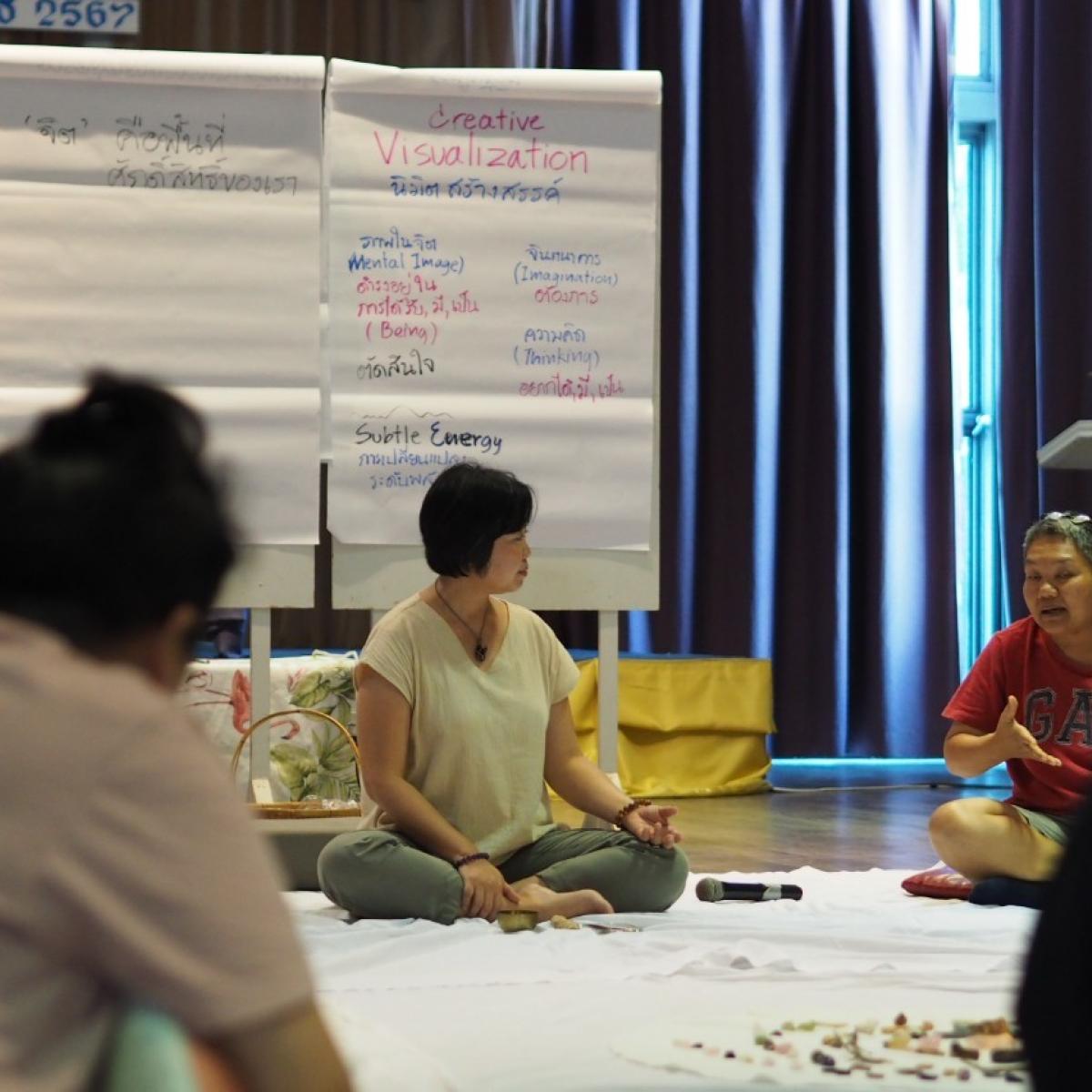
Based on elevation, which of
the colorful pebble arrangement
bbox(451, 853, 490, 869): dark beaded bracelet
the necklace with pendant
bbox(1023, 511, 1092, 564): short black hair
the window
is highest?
the window

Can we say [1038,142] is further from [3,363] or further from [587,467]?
[3,363]

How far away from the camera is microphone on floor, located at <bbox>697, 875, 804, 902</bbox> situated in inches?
117

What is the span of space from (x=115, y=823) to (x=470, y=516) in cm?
199

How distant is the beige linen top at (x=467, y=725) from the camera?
2.76 meters

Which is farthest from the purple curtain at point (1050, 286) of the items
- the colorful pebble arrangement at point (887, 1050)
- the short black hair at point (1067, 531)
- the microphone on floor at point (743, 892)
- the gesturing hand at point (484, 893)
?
the colorful pebble arrangement at point (887, 1050)

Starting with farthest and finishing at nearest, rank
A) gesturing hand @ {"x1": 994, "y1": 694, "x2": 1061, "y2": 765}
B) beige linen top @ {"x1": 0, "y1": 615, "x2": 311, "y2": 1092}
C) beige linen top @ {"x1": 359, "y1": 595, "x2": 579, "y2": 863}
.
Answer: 1. gesturing hand @ {"x1": 994, "y1": 694, "x2": 1061, "y2": 765}
2. beige linen top @ {"x1": 359, "y1": 595, "x2": 579, "y2": 863}
3. beige linen top @ {"x1": 0, "y1": 615, "x2": 311, "y2": 1092}

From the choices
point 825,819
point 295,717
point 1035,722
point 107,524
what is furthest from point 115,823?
point 825,819

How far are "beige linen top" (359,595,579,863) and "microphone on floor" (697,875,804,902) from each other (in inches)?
13.7

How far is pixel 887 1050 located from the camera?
1826 mm

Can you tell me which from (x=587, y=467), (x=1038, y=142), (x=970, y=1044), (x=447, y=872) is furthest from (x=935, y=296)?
(x=970, y=1044)

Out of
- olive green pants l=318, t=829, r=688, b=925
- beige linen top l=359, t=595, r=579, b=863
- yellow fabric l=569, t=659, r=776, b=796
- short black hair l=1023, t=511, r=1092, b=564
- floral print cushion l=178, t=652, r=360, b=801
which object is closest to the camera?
olive green pants l=318, t=829, r=688, b=925

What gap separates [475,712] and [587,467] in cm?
68

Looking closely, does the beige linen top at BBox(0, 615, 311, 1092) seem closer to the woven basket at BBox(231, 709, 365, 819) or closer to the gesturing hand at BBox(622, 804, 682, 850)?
the gesturing hand at BBox(622, 804, 682, 850)

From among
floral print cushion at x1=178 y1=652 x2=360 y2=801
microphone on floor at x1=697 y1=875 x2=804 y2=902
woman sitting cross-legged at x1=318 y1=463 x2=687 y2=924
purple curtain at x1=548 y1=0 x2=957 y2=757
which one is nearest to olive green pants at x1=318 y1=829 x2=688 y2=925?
woman sitting cross-legged at x1=318 y1=463 x2=687 y2=924
